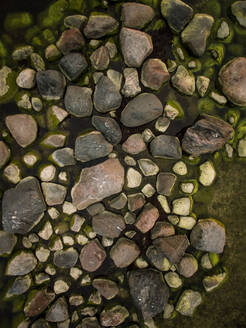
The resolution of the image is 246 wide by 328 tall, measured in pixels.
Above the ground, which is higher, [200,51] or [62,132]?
[200,51]

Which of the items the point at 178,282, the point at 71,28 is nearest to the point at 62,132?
the point at 71,28

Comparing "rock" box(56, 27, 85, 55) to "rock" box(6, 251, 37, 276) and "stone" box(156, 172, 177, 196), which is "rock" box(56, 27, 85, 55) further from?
"rock" box(6, 251, 37, 276)

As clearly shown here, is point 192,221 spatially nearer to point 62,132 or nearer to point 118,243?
point 118,243

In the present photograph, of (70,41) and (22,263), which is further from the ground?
(70,41)

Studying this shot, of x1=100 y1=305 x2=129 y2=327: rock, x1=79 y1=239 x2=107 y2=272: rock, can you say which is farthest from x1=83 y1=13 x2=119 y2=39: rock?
x1=100 y1=305 x2=129 y2=327: rock

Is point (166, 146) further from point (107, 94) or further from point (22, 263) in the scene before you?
point (22, 263)

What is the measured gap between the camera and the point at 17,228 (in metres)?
0.94

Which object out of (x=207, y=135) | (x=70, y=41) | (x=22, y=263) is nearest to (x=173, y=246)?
(x=207, y=135)

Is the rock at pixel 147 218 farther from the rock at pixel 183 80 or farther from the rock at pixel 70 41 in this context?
the rock at pixel 70 41

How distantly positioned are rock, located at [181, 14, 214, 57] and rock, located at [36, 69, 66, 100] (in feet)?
1.36

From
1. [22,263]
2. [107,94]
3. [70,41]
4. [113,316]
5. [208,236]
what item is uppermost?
[70,41]

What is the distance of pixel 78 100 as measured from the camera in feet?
3.07

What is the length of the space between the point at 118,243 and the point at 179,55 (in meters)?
0.65

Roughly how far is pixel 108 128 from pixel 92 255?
0.42 metres
